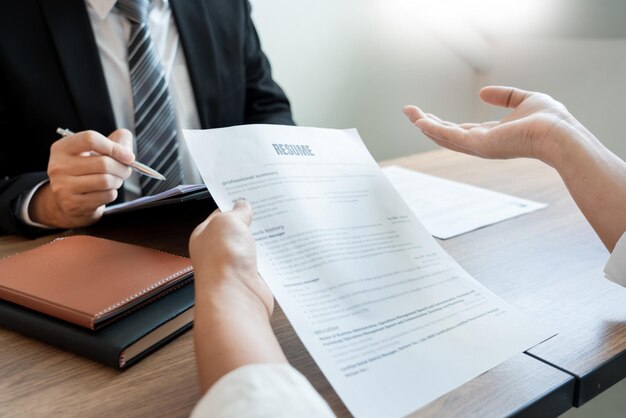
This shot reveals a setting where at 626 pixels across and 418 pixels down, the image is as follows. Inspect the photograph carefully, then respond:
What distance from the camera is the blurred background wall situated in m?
1.90

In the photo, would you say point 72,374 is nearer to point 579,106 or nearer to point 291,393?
point 291,393

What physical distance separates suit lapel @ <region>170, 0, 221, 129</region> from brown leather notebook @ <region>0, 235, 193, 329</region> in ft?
2.18

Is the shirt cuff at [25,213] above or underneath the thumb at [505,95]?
underneath

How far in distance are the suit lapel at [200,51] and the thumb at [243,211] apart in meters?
0.78

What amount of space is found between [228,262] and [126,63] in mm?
876

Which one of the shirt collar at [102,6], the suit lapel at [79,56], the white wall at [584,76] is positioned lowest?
the white wall at [584,76]

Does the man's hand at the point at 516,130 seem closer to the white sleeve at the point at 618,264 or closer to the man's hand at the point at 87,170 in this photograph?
the white sleeve at the point at 618,264

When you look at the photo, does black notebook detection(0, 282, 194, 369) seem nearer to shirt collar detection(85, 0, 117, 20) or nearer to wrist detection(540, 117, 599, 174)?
wrist detection(540, 117, 599, 174)

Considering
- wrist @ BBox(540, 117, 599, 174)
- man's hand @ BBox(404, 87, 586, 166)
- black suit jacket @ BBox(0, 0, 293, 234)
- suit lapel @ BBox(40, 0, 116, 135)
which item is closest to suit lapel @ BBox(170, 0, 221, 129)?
black suit jacket @ BBox(0, 0, 293, 234)

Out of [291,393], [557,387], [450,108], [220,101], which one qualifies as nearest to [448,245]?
[557,387]

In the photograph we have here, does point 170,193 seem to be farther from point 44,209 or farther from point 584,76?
point 584,76

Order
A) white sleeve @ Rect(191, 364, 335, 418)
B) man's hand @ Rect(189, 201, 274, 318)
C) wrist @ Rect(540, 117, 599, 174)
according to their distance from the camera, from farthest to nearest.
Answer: wrist @ Rect(540, 117, 599, 174) < man's hand @ Rect(189, 201, 274, 318) < white sleeve @ Rect(191, 364, 335, 418)

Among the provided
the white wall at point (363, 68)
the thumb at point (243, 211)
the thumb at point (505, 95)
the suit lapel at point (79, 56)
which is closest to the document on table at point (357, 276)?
the thumb at point (243, 211)

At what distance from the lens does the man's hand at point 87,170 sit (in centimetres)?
84
